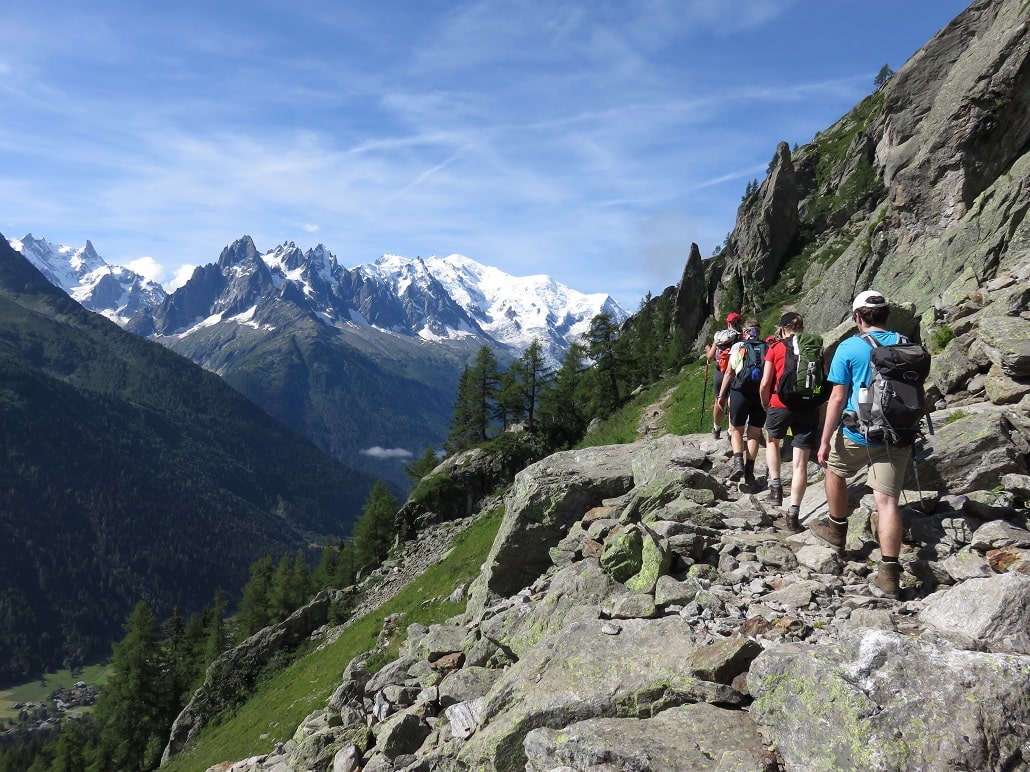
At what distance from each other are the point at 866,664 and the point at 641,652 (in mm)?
2923

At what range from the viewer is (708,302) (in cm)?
8262

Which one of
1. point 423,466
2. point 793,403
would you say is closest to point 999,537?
point 793,403

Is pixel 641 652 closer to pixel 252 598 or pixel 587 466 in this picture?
pixel 587 466

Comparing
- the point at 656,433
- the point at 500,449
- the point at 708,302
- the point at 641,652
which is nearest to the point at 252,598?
the point at 500,449

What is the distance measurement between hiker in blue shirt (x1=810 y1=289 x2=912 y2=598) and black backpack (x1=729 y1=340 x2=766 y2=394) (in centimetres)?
435

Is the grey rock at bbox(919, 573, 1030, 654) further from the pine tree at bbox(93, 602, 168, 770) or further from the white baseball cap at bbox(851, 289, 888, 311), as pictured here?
the pine tree at bbox(93, 602, 168, 770)

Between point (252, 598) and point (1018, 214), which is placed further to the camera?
point (252, 598)

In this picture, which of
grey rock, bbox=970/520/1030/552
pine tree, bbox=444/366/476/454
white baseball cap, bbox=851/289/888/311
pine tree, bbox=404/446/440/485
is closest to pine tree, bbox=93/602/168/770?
pine tree, bbox=404/446/440/485

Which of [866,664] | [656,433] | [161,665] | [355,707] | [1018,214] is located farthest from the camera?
[161,665]

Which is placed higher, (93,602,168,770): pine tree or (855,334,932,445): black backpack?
(855,334,932,445): black backpack

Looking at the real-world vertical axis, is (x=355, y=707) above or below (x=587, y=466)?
below

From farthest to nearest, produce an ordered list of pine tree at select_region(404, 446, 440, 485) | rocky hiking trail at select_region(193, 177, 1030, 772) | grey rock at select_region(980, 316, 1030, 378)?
1. pine tree at select_region(404, 446, 440, 485)
2. grey rock at select_region(980, 316, 1030, 378)
3. rocky hiking trail at select_region(193, 177, 1030, 772)

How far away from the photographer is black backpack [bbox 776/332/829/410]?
10609 mm

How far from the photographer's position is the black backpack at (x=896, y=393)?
802cm
